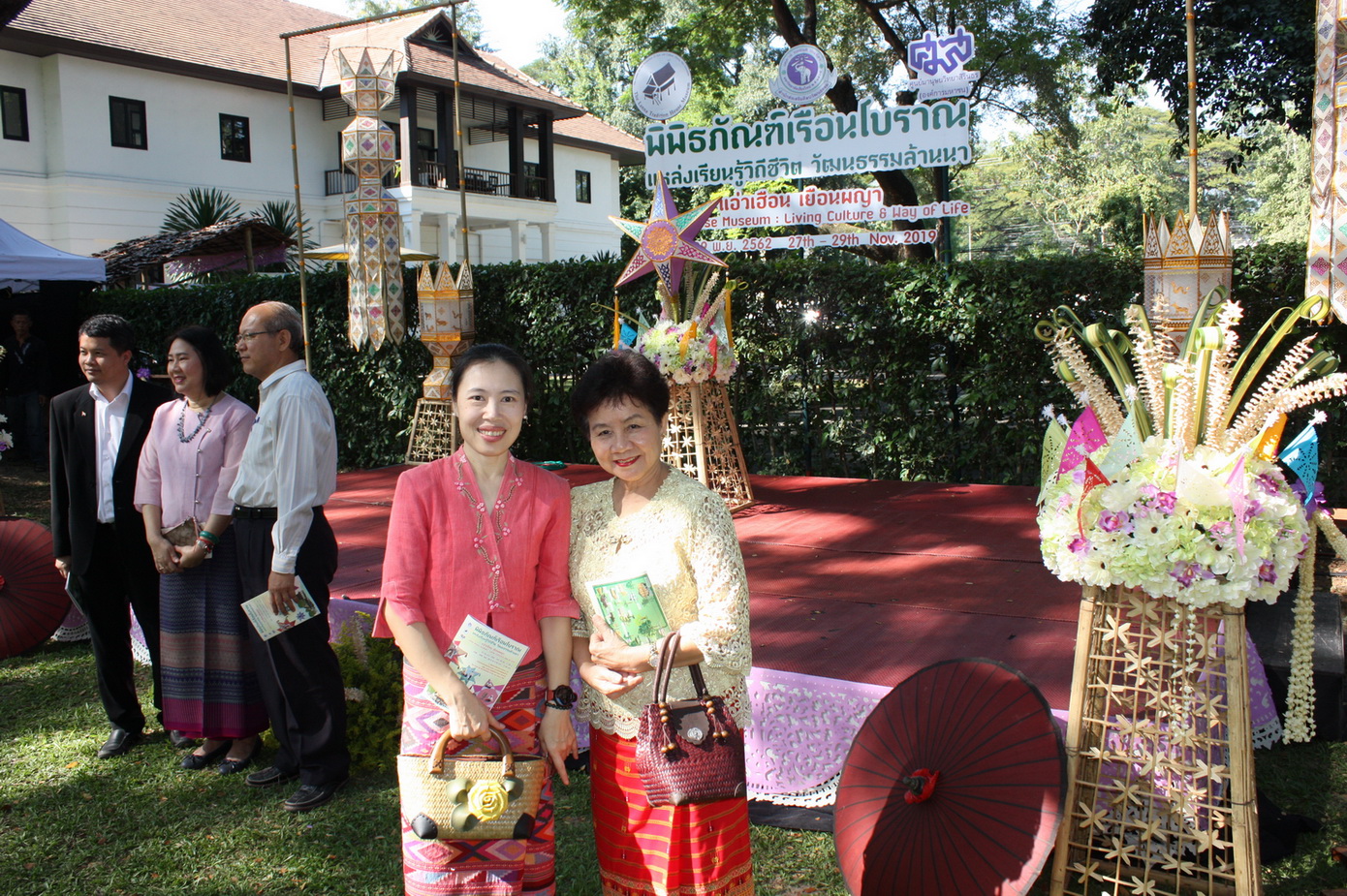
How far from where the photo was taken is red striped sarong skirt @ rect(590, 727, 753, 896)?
80.1 inches

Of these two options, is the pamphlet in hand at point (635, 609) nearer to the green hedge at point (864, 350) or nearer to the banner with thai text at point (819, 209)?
the green hedge at point (864, 350)

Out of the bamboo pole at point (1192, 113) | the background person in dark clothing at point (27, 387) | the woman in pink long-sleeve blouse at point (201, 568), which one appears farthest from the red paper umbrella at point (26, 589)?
the background person in dark clothing at point (27, 387)

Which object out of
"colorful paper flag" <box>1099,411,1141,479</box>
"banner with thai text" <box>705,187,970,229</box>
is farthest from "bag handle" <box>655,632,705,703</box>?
"banner with thai text" <box>705,187,970,229</box>

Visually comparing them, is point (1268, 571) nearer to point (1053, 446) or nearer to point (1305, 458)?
point (1053, 446)

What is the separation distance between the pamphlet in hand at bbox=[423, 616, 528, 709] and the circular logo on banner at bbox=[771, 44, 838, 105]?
8.04 meters

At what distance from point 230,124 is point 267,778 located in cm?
2152

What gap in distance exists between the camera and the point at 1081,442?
2611mm

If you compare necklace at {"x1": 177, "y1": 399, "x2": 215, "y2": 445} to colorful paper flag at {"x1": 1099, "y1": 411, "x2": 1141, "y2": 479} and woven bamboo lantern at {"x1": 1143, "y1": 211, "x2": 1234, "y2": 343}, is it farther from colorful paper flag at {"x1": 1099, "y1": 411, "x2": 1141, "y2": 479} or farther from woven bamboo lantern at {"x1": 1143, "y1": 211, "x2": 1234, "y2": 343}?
woven bamboo lantern at {"x1": 1143, "y1": 211, "x2": 1234, "y2": 343}

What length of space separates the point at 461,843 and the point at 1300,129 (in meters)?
10.9

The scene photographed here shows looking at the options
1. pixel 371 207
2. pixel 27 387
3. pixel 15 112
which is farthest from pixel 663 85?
pixel 15 112

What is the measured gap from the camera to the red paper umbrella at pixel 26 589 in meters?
4.86

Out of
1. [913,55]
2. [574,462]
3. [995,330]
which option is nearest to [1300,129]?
[913,55]

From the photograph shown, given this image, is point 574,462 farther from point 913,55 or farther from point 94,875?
point 94,875

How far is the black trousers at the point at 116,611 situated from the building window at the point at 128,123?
63.4 feet
